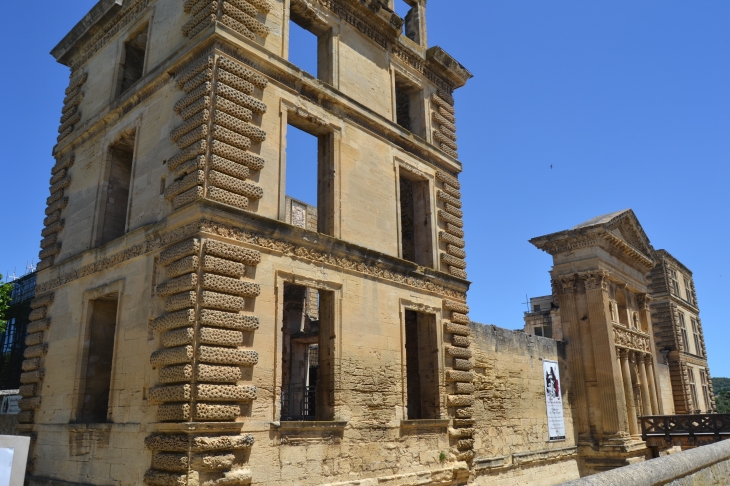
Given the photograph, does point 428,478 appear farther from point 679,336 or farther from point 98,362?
point 679,336

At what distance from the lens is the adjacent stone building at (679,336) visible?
1367 inches

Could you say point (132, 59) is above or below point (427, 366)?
above

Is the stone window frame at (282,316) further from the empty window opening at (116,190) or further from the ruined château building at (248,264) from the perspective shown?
the empty window opening at (116,190)

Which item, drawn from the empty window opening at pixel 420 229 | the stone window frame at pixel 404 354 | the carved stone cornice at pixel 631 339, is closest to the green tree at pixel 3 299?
the empty window opening at pixel 420 229

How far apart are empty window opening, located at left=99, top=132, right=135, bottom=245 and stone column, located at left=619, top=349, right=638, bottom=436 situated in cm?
2025

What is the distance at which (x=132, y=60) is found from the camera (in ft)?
→ 48.8

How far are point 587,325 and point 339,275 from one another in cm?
1508

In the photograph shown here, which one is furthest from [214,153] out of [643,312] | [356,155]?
[643,312]

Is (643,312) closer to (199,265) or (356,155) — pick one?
(356,155)

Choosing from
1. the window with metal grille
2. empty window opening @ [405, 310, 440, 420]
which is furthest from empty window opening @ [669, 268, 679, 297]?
empty window opening @ [405, 310, 440, 420]

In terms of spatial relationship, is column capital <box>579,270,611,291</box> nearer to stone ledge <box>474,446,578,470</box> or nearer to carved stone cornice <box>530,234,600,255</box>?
carved stone cornice <box>530,234,600,255</box>

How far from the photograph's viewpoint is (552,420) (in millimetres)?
21250

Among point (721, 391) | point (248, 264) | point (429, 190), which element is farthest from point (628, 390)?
point (721, 391)

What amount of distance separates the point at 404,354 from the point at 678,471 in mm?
7438
